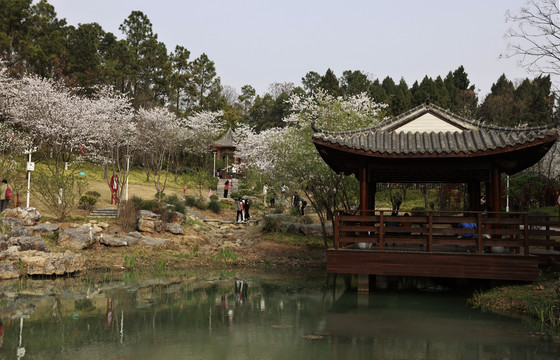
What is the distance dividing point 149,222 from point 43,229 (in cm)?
392

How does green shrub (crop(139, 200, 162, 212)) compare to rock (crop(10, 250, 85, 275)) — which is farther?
green shrub (crop(139, 200, 162, 212))

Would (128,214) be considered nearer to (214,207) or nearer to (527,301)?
(214,207)

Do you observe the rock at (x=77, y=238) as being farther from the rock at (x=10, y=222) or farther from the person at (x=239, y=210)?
the person at (x=239, y=210)

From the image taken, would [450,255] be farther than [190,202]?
No

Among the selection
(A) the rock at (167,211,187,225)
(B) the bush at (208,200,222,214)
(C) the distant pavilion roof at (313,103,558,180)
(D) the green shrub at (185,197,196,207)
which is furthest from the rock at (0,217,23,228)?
(B) the bush at (208,200,222,214)

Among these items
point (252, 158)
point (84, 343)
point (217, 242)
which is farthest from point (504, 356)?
point (252, 158)

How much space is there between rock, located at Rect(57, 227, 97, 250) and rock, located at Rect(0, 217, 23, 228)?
1.49m

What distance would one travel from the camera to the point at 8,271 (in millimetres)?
12914

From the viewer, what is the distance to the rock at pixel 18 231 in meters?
15.0

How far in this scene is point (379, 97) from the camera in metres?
50.1

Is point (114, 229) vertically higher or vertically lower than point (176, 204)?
lower

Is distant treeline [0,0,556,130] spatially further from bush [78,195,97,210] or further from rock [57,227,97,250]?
rock [57,227,97,250]

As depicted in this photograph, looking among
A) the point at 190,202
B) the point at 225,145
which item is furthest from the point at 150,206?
the point at 225,145

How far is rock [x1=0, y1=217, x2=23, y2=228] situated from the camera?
1555 cm
